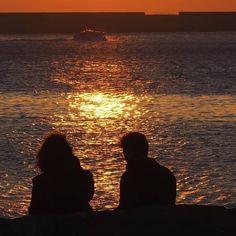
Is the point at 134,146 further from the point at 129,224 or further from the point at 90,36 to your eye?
the point at 90,36

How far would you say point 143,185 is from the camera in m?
7.23

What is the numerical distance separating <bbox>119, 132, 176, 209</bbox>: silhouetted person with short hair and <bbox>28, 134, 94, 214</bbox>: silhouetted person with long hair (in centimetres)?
27

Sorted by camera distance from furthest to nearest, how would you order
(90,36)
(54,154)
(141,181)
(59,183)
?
(90,36) → (141,181) → (59,183) → (54,154)

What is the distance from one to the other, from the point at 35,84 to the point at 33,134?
27.9 m

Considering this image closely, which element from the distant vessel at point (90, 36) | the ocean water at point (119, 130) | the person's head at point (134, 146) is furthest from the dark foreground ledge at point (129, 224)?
the distant vessel at point (90, 36)

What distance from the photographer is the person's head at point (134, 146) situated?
717cm

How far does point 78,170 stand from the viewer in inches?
282

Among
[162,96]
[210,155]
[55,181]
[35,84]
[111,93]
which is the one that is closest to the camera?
[55,181]

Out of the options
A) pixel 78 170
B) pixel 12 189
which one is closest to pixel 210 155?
pixel 12 189

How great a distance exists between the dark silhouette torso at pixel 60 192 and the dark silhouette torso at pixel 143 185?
0.27 meters

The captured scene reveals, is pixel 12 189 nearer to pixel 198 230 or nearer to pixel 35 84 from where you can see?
pixel 198 230

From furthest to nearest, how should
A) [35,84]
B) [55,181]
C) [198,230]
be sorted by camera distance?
[35,84] → [55,181] → [198,230]

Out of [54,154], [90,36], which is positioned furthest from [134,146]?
[90,36]

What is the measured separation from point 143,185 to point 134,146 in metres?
0.29
